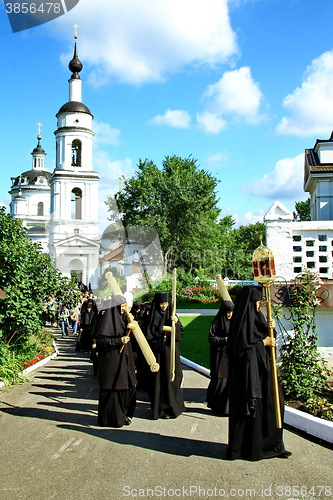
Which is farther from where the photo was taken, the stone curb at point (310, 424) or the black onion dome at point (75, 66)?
the black onion dome at point (75, 66)

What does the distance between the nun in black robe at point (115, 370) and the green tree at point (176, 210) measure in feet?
100

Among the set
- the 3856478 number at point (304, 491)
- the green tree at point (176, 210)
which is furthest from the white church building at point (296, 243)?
the green tree at point (176, 210)

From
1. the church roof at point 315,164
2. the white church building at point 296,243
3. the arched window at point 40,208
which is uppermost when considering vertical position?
the arched window at point 40,208

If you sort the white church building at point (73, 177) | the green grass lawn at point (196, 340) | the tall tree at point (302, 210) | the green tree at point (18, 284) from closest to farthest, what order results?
the green tree at point (18, 284), the green grass lawn at point (196, 340), the white church building at point (73, 177), the tall tree at point (302, 210)

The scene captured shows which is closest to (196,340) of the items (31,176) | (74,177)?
(74,177)

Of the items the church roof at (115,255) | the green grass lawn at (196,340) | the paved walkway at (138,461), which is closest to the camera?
the paved walkway at (138,461)

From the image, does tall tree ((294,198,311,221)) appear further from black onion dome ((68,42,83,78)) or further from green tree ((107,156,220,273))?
black onion dome ((68,42,83,78))

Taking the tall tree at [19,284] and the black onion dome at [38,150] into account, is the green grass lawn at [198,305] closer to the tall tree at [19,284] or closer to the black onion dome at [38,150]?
the tall tree at [19,284]

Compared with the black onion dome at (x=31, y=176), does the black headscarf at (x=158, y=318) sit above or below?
below

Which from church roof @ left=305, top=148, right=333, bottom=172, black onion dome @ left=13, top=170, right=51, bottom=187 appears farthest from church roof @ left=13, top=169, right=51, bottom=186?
church roof @ left=305, top=148, right=333, bottom=172

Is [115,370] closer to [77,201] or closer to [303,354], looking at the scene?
[303,354]

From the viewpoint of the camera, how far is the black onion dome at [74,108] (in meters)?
44.5

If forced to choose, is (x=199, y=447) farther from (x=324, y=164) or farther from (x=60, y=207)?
(x=60, y=207)

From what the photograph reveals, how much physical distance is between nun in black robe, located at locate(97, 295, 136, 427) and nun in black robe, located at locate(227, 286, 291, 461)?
2.02m
